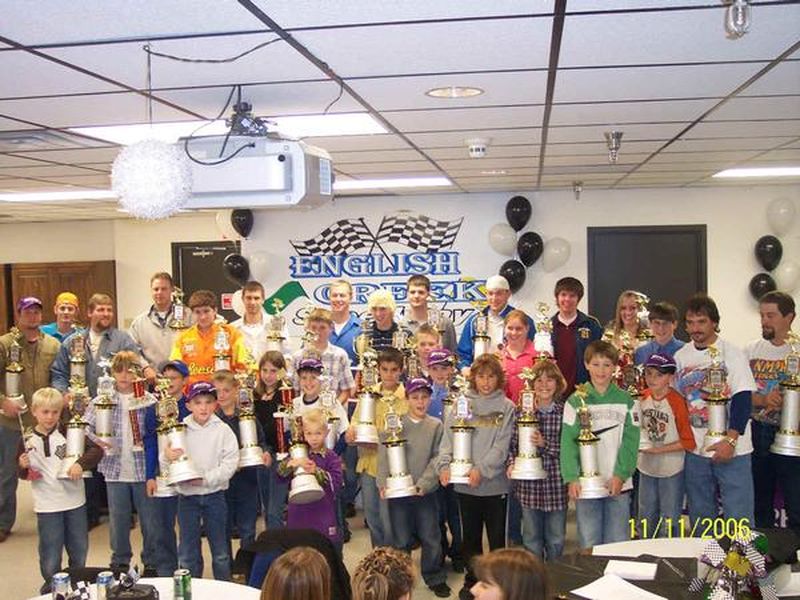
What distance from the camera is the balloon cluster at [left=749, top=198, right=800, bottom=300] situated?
316 inches

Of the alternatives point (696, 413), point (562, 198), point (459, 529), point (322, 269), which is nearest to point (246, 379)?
point (459, 529)

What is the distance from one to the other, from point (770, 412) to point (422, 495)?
214cm

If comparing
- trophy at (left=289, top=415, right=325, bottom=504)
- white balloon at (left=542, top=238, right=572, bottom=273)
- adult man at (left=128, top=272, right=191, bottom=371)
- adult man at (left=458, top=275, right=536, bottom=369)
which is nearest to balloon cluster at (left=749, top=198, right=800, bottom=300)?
white balloon at (left=542, top=238, right=572, bottom=273)

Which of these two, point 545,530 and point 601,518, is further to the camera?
point 545,530

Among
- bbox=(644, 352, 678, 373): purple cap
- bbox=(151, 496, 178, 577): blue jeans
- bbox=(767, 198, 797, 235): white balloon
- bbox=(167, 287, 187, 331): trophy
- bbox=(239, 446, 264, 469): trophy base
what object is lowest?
bbox=(151, 496, 178, 577): blue jeans

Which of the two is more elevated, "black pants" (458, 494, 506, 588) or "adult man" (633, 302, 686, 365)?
"adult man" (633, 302, 686, 365)

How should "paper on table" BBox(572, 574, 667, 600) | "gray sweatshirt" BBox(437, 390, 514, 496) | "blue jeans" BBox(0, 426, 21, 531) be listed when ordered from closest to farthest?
"paper on table" BBox(572, 574, 667, 600) < "gray sweatshirt" BBox(437, 390, 514, 496) < "blue jeans" BBox(0, 426, 21, 531)

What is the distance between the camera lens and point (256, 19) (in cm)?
245

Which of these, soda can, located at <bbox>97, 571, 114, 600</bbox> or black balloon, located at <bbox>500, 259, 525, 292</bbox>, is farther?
black balloon, located at <bbox>500, 259, 525, 292</bbox>

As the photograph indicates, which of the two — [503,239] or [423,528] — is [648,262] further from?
[423,528]

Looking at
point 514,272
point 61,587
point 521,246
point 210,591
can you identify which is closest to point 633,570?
point 210,591

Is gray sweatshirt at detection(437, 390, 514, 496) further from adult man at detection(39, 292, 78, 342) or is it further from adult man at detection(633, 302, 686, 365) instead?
adult man at detection(39, 292, 78, 342)

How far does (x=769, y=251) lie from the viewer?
808 cm

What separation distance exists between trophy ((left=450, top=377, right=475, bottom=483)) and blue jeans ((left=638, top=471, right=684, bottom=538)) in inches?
39.3
